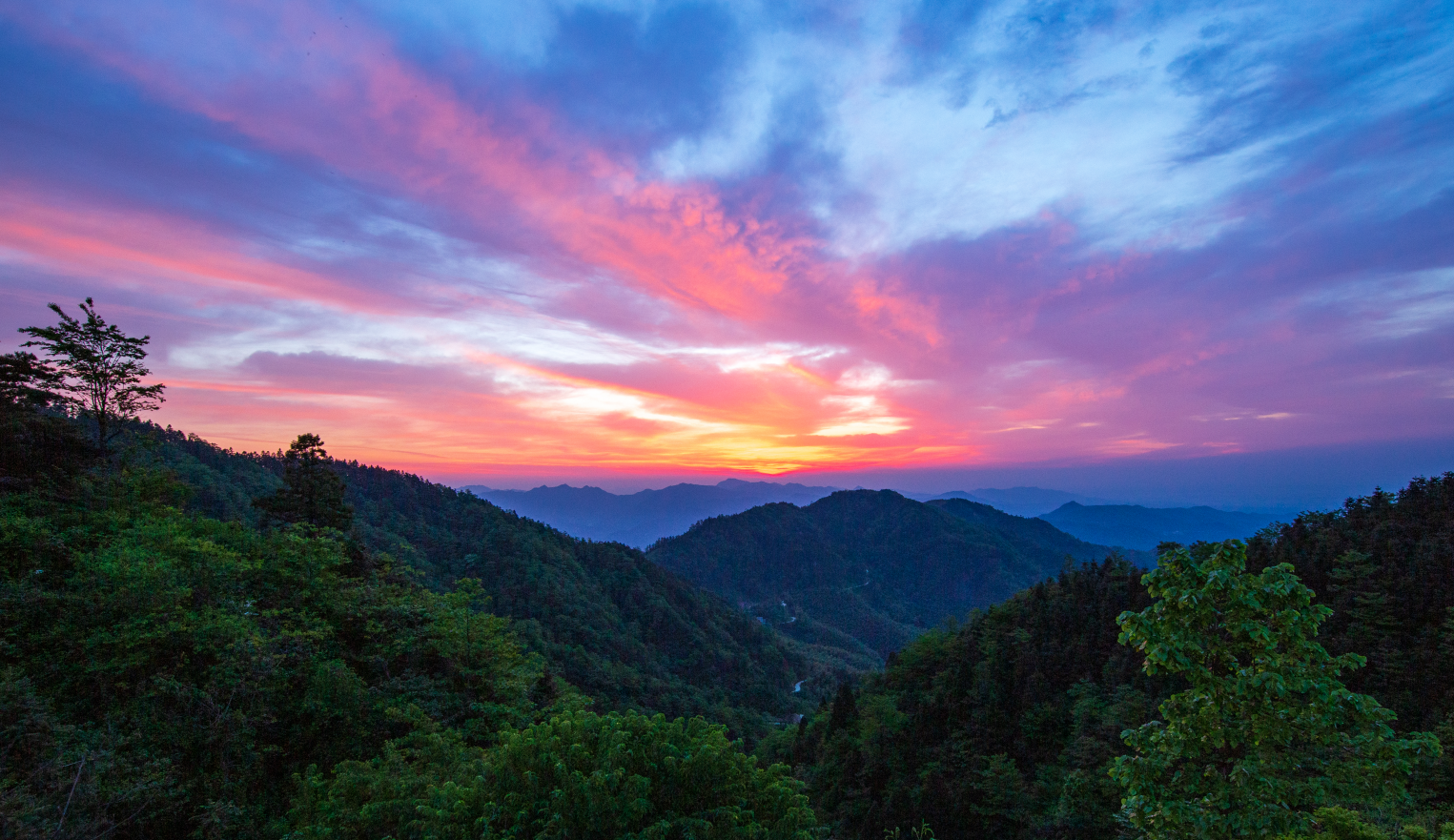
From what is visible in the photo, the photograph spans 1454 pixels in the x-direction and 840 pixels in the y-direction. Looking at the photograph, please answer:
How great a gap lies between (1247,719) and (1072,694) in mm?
35636

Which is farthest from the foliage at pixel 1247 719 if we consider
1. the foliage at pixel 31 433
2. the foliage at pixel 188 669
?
the foliage at pixel 31 433

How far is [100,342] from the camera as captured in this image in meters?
18.7

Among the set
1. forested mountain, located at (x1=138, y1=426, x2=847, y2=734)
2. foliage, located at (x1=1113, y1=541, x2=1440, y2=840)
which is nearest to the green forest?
foliage, located at (x1=1113, y1=541, x2=1440, y2=840)

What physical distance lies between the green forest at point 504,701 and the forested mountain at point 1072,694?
200 millimetres

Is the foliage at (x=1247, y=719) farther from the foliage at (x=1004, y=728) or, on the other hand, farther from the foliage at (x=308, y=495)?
the foliage at (x=308, y=495)

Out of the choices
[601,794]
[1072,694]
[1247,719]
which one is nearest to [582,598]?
[1072,694]

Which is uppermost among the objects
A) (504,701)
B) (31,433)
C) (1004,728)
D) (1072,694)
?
(31,433)

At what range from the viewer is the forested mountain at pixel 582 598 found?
7119 centimetres

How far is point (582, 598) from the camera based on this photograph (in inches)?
3664

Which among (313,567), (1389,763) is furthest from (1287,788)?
(313,567)

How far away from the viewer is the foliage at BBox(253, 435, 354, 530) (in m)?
23.8

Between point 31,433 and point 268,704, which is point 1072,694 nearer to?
point 268,704

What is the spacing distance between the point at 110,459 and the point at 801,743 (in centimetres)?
4866

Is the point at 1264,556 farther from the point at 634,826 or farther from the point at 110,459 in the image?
the point at 110,459
